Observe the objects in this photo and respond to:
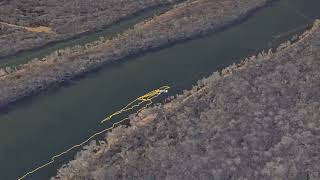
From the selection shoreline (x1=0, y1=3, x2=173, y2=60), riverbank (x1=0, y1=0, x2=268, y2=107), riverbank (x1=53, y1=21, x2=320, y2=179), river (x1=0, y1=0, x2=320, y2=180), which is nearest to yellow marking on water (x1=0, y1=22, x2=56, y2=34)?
shoreline (x1=0, y1=3, x2=173, y2=60)

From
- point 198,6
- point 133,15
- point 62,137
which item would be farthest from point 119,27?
point 62,137

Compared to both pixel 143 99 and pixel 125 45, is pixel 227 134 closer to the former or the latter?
pixel 143 99

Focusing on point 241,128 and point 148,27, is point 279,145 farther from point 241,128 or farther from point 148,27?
point 148,27

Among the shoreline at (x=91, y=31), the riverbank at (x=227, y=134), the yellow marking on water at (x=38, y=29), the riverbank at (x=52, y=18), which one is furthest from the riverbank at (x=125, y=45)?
the riverbank at (x=227, y=134)

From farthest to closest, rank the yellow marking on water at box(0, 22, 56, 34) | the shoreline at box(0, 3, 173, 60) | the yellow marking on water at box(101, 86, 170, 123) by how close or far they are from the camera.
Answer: the yellow marking on water at box(0, 22, 56, 34) → the shoreline at box(0, 3, 173, 60) → the yellow marking on water at box(101, 86, 170, 123)

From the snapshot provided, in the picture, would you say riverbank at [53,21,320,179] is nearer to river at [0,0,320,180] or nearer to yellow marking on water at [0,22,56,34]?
river at [0,0,320,180]

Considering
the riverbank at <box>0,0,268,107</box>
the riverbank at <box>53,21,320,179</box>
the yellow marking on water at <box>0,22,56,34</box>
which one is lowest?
the riverbank at <box>53,21,320,179</box>

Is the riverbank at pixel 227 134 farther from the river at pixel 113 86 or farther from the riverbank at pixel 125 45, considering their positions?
the riverbank at pixel 125 45
